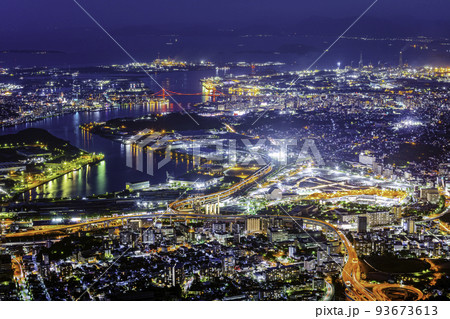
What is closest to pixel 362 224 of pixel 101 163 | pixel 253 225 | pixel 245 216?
pixel 253 225

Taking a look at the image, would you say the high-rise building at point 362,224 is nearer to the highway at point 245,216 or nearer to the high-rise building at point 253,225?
the highway at point 245,216

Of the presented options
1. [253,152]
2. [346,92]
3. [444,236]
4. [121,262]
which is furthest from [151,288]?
[346,92]

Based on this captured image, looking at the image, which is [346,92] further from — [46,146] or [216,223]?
[216,223]

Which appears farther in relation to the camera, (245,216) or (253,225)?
(245,216)

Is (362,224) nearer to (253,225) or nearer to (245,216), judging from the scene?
(253,225)

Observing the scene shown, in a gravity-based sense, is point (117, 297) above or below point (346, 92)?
below

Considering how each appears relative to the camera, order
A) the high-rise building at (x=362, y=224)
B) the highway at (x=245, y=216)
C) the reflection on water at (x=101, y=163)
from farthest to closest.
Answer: the reflection on water at (x=101, y=163)
the high-rise building at (x=362, y=224)
the highway at (x=245, y=216)

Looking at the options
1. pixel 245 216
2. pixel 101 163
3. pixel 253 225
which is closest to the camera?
pixel 253 225

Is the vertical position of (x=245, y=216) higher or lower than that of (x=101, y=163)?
lower

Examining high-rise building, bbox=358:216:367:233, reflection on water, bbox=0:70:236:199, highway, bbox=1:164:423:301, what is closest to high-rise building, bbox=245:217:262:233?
highway, bbox=1:164:423:301

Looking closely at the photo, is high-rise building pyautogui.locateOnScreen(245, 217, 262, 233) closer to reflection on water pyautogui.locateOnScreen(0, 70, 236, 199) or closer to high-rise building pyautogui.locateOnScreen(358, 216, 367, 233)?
high-rise building pyautogui.locateOnScreen(358, 216, 367, 233)

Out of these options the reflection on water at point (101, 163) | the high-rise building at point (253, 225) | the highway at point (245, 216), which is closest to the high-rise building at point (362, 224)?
the highway at point (245, 216)
